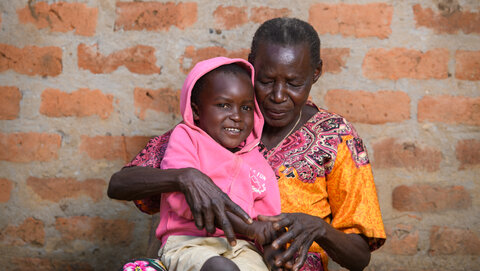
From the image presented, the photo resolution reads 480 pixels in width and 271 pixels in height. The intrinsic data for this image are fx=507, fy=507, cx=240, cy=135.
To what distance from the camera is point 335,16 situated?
2859mm

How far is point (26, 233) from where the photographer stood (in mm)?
3094

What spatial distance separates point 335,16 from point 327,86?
0.39 metres

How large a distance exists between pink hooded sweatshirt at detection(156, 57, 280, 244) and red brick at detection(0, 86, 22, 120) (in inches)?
55.9

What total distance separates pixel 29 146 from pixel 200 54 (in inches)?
45.6

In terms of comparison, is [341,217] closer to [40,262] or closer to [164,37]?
[164,37]

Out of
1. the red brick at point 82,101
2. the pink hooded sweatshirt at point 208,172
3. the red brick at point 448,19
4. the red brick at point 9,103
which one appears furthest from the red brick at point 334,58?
the red brick at point 9,103

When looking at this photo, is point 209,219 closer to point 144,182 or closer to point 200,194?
point 200,194

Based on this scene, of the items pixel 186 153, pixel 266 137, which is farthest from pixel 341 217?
pixel 186 153

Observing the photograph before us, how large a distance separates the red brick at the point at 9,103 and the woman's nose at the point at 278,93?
168 cm

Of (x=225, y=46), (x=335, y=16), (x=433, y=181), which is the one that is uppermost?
(x=335, y=16)

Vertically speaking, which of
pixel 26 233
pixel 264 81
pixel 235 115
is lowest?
pixel 26 233

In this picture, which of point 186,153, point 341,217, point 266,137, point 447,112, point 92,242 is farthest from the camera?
point 92,242

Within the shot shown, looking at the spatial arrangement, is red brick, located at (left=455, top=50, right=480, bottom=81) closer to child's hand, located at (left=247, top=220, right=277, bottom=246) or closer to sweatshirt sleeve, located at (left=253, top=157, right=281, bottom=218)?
sweatshirt sleeve, located at (left=253, top=157, right=281, bottom=218)

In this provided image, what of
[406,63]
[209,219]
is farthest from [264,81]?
[406,63]
